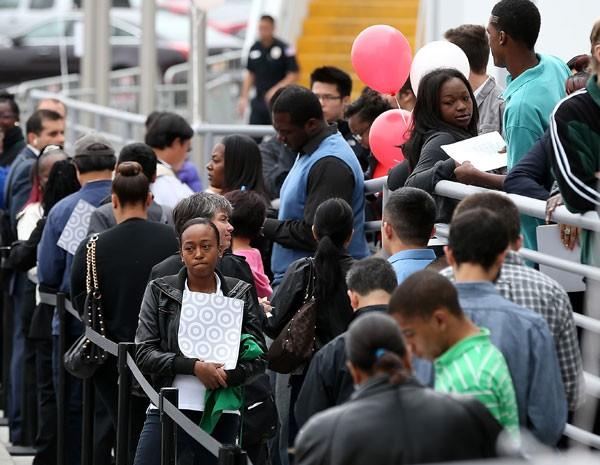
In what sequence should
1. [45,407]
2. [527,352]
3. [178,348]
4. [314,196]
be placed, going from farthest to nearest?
[45,407]
[314,196]
[178,348]
[527,352]

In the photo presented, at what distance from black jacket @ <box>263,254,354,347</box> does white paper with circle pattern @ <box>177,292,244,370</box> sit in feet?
1.12

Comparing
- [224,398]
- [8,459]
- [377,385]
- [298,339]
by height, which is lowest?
[8,459]

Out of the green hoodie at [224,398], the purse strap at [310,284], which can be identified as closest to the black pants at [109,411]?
the green hoodie at [224,398]

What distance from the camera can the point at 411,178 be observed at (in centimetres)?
744

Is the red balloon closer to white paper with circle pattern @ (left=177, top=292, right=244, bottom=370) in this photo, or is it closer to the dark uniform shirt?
white paper with circle pattern @ (left=177, top=292, right=244, bottom=370)

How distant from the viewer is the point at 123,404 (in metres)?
7.92

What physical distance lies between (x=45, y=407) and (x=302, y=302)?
3.43 metres

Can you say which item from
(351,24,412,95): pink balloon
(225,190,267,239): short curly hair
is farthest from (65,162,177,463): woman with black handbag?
(351,24,412,95): pink balloon

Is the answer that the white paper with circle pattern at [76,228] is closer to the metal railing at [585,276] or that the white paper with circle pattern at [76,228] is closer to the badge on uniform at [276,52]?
the metal railing at [585,276]

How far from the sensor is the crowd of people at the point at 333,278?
5094 millimetres

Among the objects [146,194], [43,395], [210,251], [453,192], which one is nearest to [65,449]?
[43,395]

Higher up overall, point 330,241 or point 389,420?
point 330,241

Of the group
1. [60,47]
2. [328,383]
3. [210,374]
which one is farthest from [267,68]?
[328,383]

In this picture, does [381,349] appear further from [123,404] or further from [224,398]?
[123,404]
